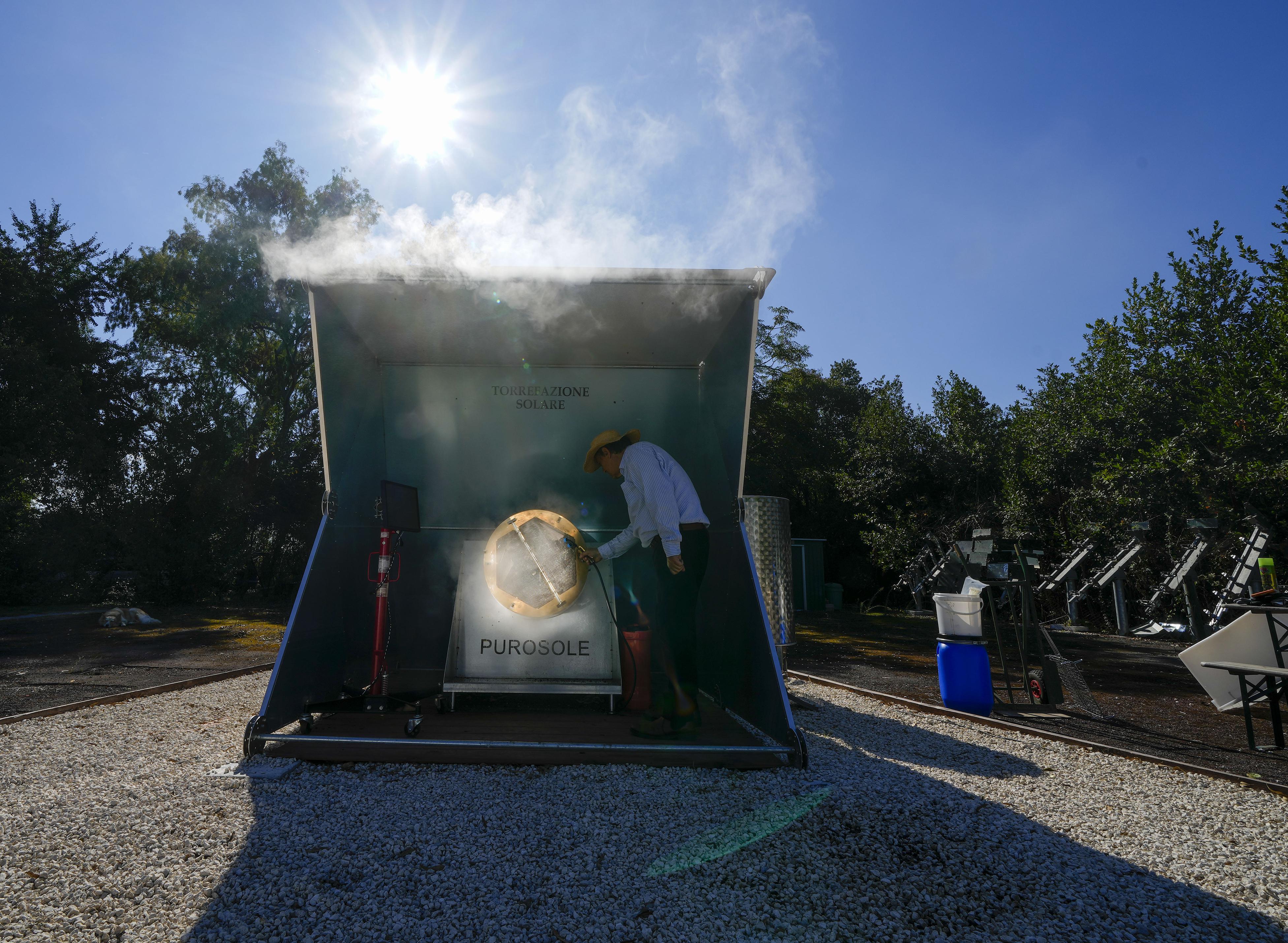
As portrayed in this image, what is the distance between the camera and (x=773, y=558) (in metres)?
5.92

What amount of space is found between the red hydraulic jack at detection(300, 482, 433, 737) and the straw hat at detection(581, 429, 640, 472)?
130 centimetres

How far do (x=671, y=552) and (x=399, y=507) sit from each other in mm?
1998

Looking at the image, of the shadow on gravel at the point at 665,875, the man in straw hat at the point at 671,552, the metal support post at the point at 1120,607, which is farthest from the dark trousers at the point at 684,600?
the metal support post at the point at 1120,607

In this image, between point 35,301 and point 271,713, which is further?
point 35,301

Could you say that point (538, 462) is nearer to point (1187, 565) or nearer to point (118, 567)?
point (1187, 565)

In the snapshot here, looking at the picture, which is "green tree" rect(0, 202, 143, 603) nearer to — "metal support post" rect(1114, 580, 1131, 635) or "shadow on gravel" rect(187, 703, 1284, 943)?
"shadow on gravel" rect(187, 703, 1284, 943)

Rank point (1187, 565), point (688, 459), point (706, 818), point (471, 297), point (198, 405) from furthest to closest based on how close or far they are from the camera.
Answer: point (198, 405)
point (1187, 565)
point (688, 459)
point (471, 297)
point (706, 818)

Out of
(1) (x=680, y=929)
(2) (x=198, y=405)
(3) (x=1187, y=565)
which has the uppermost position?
(2) (x=198, y=405)

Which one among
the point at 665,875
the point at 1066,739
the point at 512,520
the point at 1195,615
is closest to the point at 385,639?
the point at 512,520

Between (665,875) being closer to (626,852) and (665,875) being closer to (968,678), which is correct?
(626,852)

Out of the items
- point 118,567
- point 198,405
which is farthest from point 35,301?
point 118,567

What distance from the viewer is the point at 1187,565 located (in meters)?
11.0

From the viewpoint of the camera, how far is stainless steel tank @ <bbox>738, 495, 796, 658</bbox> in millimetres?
5852

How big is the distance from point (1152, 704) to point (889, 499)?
16.2m
